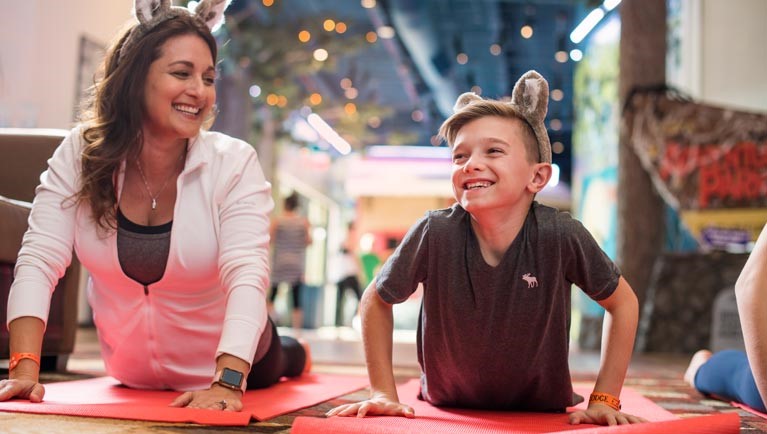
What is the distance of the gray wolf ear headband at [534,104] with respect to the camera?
191 centimetres

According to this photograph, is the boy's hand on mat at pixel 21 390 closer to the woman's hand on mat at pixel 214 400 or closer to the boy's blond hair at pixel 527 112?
the woman's hand on mat at pixel 214 400

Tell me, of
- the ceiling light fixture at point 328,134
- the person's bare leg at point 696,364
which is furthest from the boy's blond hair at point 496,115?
the ceiling light fixture at point 328,134

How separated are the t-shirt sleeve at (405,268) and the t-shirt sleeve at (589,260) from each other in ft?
0.98

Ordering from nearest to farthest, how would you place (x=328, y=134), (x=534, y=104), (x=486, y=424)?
(x=486, y=424) → (x=534, y=104) → (x=328, y=134)

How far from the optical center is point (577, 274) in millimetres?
1858

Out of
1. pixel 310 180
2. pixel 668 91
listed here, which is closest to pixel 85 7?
pixel 668 91

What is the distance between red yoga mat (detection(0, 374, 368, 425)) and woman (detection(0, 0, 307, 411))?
0.44 ft

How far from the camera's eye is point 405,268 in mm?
1879

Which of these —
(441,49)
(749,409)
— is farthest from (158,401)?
(441,49)

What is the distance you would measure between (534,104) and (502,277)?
0.39 m

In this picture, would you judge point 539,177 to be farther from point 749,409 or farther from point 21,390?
point 21,390

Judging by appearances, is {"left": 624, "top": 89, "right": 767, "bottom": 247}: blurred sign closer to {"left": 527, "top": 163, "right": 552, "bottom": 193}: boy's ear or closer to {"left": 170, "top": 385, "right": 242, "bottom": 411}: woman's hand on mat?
{"left": 527, "top": 163, "right": 552, "bottom": 193}: boy's ear

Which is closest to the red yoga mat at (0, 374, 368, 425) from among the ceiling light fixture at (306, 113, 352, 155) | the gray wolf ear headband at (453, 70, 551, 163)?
the gray wolf ear headband at (453, 70, 551, 163)

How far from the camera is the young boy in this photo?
5.98 ft
